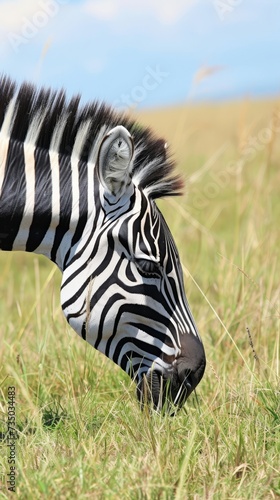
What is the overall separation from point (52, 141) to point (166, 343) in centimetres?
106

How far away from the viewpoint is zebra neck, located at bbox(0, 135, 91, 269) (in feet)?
10.0

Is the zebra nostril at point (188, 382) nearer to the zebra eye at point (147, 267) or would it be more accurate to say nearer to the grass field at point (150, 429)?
the grass field at point (150, 429)

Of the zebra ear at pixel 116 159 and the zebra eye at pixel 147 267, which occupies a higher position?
the zebra ear at pixel 116 159

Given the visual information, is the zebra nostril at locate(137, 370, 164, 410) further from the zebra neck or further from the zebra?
the zebra neck

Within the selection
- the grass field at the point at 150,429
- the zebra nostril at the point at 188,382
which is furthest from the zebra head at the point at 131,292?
the grass field at the point at 150,429

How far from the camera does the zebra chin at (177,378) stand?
9.59 feet

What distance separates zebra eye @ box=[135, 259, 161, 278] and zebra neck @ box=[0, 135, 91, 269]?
32cm

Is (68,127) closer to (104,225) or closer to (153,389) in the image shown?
(104,225)

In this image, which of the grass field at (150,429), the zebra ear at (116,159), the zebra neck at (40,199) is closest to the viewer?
the grass field at (150,429)

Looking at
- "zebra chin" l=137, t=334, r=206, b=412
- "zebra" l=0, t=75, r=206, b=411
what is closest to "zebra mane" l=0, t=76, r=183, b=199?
"zebra" l=0, t=75, r=206, b=411

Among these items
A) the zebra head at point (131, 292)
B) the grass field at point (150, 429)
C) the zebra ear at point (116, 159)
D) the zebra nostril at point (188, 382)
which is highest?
the zebra ear at point (116, 159)

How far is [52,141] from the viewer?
313 centimetres

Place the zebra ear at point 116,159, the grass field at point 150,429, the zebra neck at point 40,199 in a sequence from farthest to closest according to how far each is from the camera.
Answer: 1. the zebra neck at point 40,199
2. the zebra ear at point 116,159
3. the grass field at point 150,429

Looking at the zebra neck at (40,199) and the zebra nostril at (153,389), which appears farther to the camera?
the zebra neck at (40,199)
